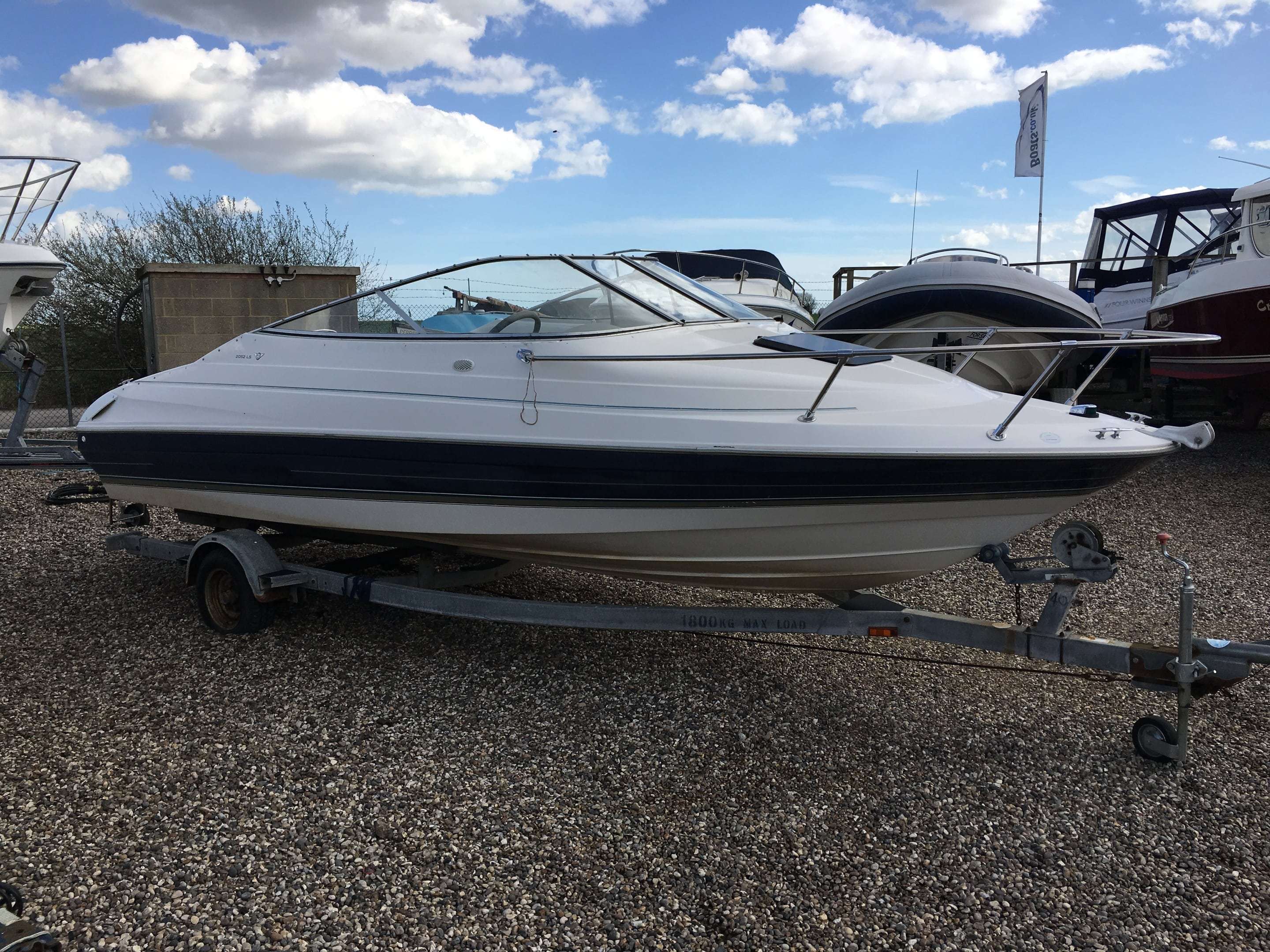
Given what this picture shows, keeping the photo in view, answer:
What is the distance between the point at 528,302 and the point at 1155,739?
2678mm

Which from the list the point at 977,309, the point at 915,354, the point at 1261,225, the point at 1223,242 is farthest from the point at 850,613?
the point at 1223,242

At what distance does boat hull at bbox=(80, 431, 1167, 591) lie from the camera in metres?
2.96

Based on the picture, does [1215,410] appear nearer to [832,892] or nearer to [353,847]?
[832,892]

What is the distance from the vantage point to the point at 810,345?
3283 mm

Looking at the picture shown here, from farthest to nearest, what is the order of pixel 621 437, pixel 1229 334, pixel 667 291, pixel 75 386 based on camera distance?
pixel 75 386, pixel 1229 334, pixel 667 291, pixel 621 437

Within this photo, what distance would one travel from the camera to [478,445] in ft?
10.9

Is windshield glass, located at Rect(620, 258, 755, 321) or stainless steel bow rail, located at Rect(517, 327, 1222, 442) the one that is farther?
windshield glass, located at Rect(620, 258, 755, 321)

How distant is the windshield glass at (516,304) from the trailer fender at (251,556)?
95cm

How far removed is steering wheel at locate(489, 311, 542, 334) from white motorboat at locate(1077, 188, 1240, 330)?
8675 millimetres

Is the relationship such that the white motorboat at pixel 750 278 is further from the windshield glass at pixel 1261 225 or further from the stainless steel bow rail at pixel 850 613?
the stainless steel bow rail at pixel 850 613

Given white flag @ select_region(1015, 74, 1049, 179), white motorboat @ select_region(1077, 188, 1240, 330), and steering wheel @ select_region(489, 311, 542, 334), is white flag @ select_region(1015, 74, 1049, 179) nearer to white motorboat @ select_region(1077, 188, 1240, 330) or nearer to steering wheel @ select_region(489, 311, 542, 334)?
white motorboat @ select_region(1077, 188, 1240, 330)

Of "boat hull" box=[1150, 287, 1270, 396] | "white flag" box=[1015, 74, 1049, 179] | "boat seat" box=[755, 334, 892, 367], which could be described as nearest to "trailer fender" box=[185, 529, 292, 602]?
"boat seat" box=[755, 334, 892, 367]

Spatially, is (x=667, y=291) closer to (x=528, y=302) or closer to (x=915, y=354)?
(x=528, y=302)

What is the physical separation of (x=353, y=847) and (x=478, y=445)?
141 centimetres
